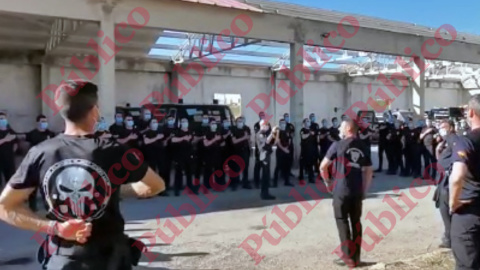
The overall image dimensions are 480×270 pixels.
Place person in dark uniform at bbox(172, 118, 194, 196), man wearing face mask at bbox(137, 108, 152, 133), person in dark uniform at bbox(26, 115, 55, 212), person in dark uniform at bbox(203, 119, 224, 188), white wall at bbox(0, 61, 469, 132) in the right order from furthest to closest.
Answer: white wall at bbox(0, 61, 469, 132) < man wearing face mask at bbox(137, 108, 152, 133) < person in dark uniform at bbox(203, 119, 224, 188) < person in dark uniform at bbox(172, 118, 194, 196) < person in dark uniform at bbox(26, 115, 55, 212)

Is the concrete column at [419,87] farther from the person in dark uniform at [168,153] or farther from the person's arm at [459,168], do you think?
the person's arm at [459,168]

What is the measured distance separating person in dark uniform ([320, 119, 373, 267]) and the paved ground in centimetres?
33

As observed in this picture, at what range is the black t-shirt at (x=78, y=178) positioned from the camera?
6.91 ft

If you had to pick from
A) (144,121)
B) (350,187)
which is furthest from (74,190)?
(144,121)

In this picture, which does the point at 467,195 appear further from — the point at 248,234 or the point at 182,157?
the point at 182,157

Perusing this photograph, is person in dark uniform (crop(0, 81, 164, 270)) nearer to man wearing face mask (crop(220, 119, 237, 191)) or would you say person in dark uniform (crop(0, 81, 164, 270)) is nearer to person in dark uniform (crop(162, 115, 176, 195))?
person in dark uniform (crop(162, 115, 176, 195))

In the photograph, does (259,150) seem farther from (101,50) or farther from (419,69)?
(419,69)

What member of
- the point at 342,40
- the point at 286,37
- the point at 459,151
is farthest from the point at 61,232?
the point at 342,40

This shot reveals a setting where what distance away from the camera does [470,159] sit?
3.32 meters

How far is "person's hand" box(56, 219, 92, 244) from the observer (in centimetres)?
210

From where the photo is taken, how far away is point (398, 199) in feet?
32.0

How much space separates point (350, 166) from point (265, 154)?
15.6 feet

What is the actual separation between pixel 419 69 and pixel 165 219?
44.6 ft

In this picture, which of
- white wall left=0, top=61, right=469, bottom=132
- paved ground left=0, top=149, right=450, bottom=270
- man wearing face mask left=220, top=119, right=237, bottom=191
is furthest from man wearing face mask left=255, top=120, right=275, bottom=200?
white wall left=0, top=61, right=469, bottom=132
